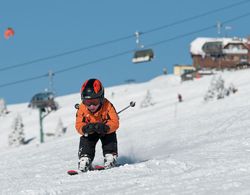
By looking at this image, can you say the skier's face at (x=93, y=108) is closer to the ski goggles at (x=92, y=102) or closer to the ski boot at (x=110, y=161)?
the ski goggles at (x=92, y=102)

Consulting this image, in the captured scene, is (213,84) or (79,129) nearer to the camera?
(79,129)

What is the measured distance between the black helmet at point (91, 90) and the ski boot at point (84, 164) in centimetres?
79

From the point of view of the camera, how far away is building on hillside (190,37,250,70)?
8388 cm

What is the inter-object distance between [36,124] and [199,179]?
62.7m

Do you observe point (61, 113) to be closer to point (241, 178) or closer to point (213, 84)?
point (213, 84)

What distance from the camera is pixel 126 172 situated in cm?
754

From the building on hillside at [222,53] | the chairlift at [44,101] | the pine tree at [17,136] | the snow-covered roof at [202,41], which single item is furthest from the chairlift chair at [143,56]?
the snow-covered roof at [202,41]

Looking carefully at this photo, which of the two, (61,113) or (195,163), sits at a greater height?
(61,113)

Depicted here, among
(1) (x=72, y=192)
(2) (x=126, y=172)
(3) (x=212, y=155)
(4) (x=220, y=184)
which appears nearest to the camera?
(4) (x=220, y=184)

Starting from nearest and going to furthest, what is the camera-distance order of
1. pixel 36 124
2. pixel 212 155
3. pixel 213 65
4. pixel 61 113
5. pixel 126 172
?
1. pixel 126 172
2. pixel 212 155
3. pixel 36 124
4. pixel 61 113
5. pixel 213 65

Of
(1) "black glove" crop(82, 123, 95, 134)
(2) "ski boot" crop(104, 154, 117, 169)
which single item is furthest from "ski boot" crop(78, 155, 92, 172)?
(1) "black glove" crop(82, 123, 95, 134)

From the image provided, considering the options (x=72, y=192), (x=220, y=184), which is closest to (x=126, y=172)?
(x=72, y=192)

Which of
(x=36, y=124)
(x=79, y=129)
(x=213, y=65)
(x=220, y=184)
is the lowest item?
(x=220, y=184)

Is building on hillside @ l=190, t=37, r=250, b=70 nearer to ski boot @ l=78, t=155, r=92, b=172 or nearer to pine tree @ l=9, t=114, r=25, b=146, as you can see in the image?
pine tree @ l=9, t=114, r=25, b=146
